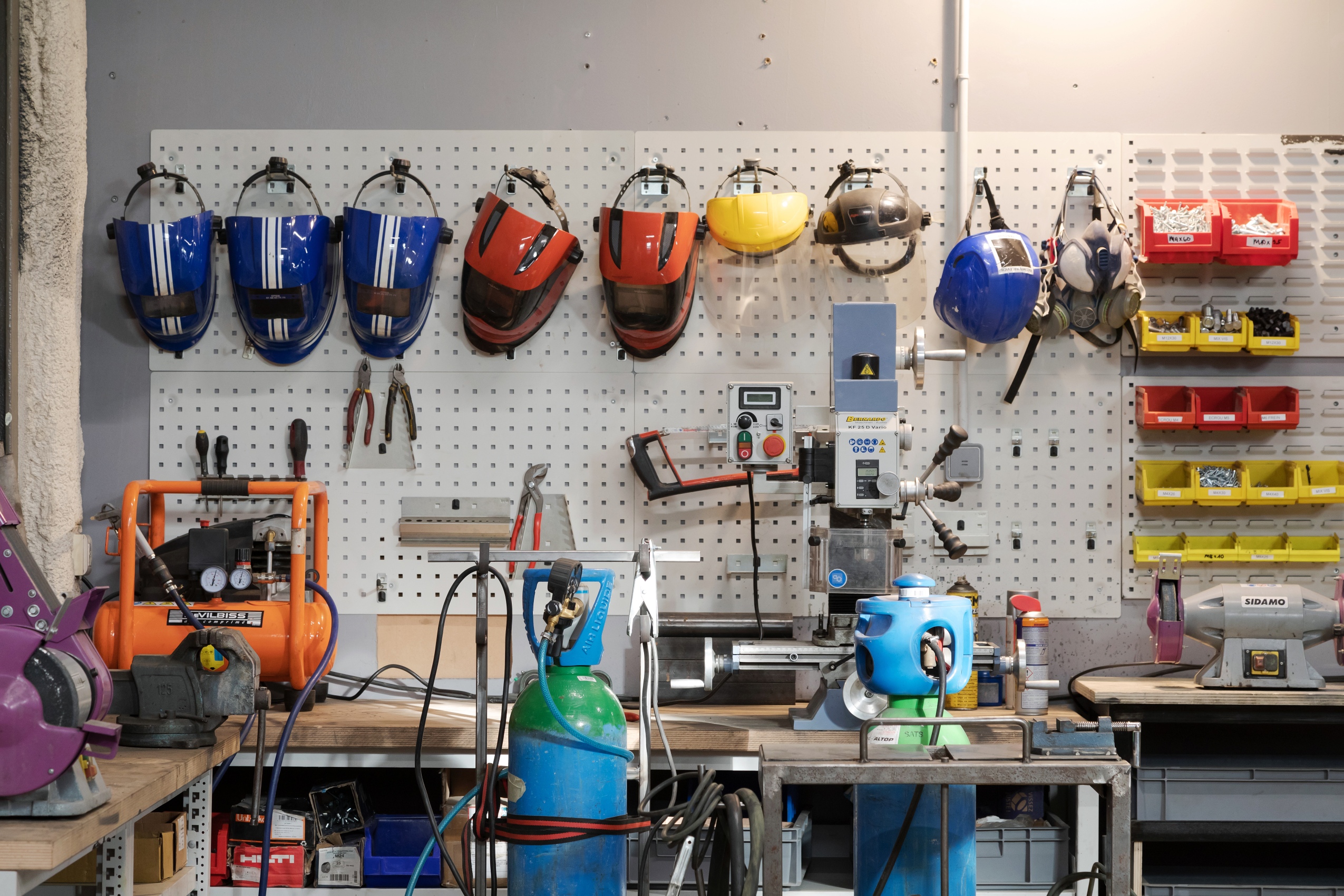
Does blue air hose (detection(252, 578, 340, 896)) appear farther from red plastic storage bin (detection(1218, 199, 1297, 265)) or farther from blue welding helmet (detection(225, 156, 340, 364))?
red plastic storage bin (detection(1218, 199, 1297, 265))

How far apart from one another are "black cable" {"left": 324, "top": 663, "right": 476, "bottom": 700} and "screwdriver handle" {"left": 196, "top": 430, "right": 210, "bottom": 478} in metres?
0.76

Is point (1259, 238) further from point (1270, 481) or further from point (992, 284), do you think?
point (992, 284)

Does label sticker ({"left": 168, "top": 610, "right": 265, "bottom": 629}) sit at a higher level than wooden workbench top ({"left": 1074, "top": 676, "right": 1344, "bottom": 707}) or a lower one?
higher

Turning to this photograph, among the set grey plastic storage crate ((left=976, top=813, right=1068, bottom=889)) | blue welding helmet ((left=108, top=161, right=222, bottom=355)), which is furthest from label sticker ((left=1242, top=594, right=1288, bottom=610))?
blue welding helmet ((left=108, top=161, right=222, bottom=355))

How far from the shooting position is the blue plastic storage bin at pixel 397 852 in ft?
8.96

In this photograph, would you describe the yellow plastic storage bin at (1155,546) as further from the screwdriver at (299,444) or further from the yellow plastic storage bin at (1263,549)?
the screwdriver at (299,444)

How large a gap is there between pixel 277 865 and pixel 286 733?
0.45 metres

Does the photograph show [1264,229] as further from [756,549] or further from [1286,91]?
[756,549]

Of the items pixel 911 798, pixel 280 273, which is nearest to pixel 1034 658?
pixel 911 798

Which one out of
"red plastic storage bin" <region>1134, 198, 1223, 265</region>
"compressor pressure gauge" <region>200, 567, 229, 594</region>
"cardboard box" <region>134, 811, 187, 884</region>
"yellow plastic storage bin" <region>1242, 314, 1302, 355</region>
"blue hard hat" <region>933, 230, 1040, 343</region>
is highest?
"red plastic storage bin" <region>1134, 198, 1223, 265</region>

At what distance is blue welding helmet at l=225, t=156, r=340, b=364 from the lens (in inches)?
120

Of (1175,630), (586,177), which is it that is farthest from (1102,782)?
(586,177)

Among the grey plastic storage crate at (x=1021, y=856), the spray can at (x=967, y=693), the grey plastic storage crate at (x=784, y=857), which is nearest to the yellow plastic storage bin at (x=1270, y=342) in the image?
the spray can at (x=967, y=693)

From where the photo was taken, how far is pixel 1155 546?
318 centimetres
